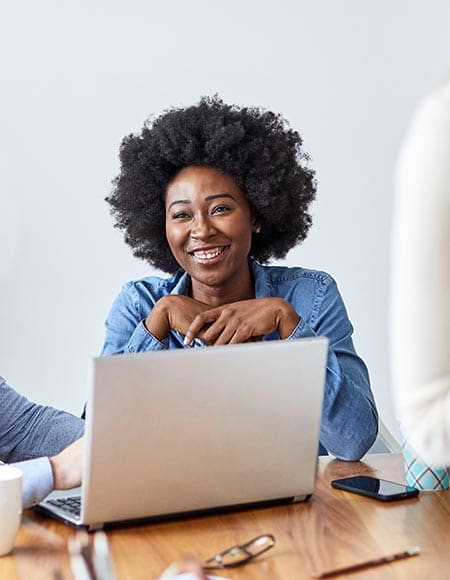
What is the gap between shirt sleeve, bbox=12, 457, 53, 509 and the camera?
1.62 m

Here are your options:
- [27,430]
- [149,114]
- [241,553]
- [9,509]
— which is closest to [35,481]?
[9,509]

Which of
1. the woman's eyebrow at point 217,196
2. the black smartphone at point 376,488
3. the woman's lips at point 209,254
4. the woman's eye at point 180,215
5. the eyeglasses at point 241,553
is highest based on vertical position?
the woman's eyebrow at point 217,196

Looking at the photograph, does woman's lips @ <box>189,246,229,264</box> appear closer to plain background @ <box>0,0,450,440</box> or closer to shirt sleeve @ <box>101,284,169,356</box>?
shirt sleeve @ <box>101,284,169,356</box>

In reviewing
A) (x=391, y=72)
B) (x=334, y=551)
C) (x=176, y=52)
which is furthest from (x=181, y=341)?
(x=391, y=72)

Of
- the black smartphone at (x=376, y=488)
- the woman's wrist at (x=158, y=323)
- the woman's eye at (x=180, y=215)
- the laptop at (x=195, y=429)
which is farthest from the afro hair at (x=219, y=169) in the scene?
the laptop at (x=195, y=429)

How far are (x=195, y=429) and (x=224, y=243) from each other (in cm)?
104

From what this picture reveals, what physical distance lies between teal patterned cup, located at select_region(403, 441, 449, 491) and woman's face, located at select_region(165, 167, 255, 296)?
0.87 m

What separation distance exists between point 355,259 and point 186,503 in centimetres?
236

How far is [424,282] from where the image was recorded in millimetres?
915

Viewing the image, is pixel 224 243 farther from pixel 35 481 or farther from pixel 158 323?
pixel 35 481

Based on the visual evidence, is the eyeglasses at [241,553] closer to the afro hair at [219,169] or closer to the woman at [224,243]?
the woman at [224,243]

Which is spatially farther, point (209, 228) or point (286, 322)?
point (209, 228)

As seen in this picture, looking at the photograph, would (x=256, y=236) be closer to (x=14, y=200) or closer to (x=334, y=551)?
(x=14, y=200)

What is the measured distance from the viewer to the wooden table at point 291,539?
1.36m
